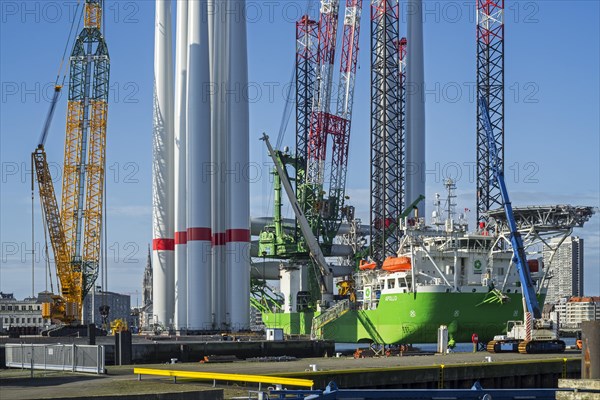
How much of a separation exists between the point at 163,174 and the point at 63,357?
63691mm

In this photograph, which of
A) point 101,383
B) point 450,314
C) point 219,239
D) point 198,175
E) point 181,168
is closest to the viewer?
point 101,383

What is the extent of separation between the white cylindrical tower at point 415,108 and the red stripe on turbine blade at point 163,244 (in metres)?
38.2

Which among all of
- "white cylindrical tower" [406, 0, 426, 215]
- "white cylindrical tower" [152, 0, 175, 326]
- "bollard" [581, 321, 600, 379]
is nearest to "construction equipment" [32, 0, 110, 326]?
"white cylindrical tower" [152, 0, 175, 326]

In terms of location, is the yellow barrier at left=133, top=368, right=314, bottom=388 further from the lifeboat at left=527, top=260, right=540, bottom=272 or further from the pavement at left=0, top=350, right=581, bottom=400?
the lifeboat at left=527, top=260, right=540, bottom=272

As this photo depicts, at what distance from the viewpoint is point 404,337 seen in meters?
89.1

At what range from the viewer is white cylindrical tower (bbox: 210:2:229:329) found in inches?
3681

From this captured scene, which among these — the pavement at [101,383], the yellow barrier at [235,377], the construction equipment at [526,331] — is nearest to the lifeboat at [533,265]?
the construction equipment at [526,331]

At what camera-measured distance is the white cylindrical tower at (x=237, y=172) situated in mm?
90375

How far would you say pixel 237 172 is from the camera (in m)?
90.1

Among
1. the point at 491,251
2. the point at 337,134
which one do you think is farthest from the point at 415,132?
the point at 491,251

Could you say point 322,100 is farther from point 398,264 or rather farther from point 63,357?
point 63,357

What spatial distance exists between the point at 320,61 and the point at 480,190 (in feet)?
109

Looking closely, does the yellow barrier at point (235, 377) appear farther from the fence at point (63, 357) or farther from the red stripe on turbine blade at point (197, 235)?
the red stripe on turbine blade at point (197, 235)

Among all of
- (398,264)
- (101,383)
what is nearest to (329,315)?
(398,264)
